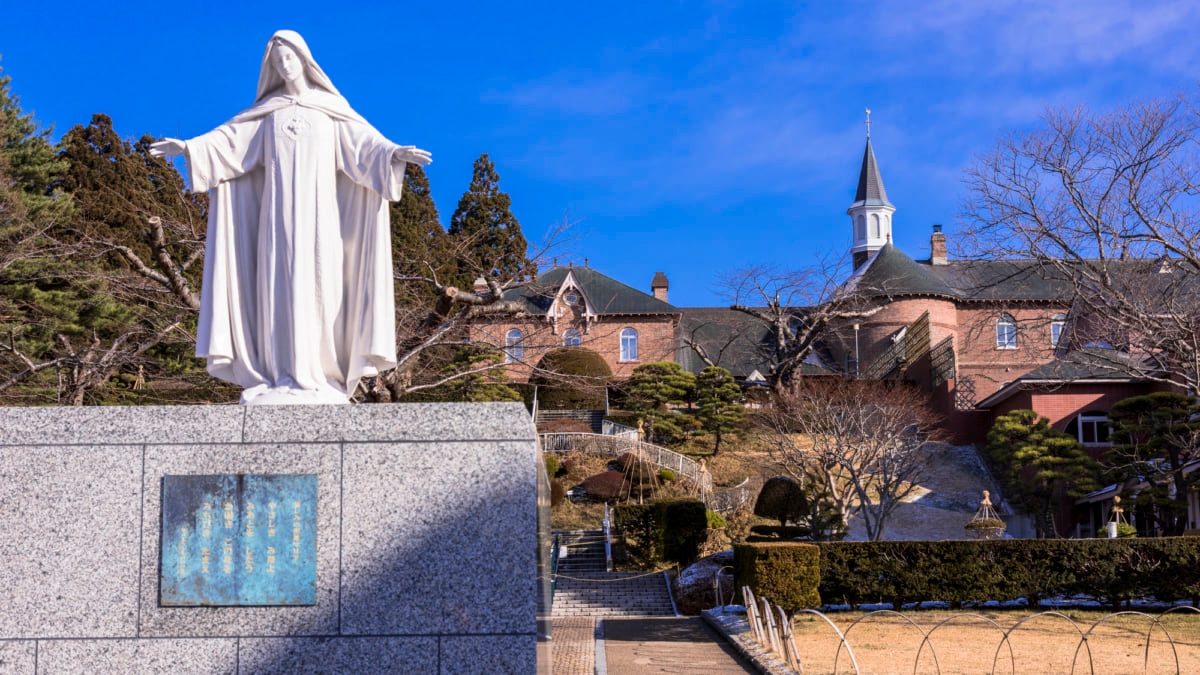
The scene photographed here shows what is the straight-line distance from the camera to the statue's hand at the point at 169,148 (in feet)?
20.6

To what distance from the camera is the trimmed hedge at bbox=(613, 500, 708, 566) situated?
1037 inches

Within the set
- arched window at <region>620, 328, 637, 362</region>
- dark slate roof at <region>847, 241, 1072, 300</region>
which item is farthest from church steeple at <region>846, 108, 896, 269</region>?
arched window at <region>620, 328, 637, 362</region>

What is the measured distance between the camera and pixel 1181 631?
16.2 metres

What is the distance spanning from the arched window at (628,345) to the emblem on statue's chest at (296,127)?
4050 cm

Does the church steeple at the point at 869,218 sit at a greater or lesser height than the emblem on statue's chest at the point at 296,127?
greater

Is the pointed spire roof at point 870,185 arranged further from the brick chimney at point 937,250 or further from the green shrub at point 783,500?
the green shrub at point 783,500

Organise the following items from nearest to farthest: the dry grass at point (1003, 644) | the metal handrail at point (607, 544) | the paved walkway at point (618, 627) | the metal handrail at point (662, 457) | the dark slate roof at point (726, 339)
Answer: the dry grass at point (1003, 644) → the paved walkway at point (618, 627) → the metal handrail at point (607, 544) → the metal handrail at point (662, 457) → the dark slate roof at point (726, 339)

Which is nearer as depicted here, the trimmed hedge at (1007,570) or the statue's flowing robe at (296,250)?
the statue's flowing robe at (296,250)

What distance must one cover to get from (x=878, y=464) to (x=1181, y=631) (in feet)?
38.3

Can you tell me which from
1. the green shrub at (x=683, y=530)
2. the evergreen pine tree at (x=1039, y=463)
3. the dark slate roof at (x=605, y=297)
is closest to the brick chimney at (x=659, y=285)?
the dark slate roof at (x=605, y=297)

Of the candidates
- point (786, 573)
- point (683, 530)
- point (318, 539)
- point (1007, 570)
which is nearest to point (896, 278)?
point (683, 530)

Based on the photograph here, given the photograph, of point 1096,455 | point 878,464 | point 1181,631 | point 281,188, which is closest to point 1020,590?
point 1181,631

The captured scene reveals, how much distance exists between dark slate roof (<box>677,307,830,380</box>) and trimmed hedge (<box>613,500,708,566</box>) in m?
19.0

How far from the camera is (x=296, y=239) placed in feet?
20.5
